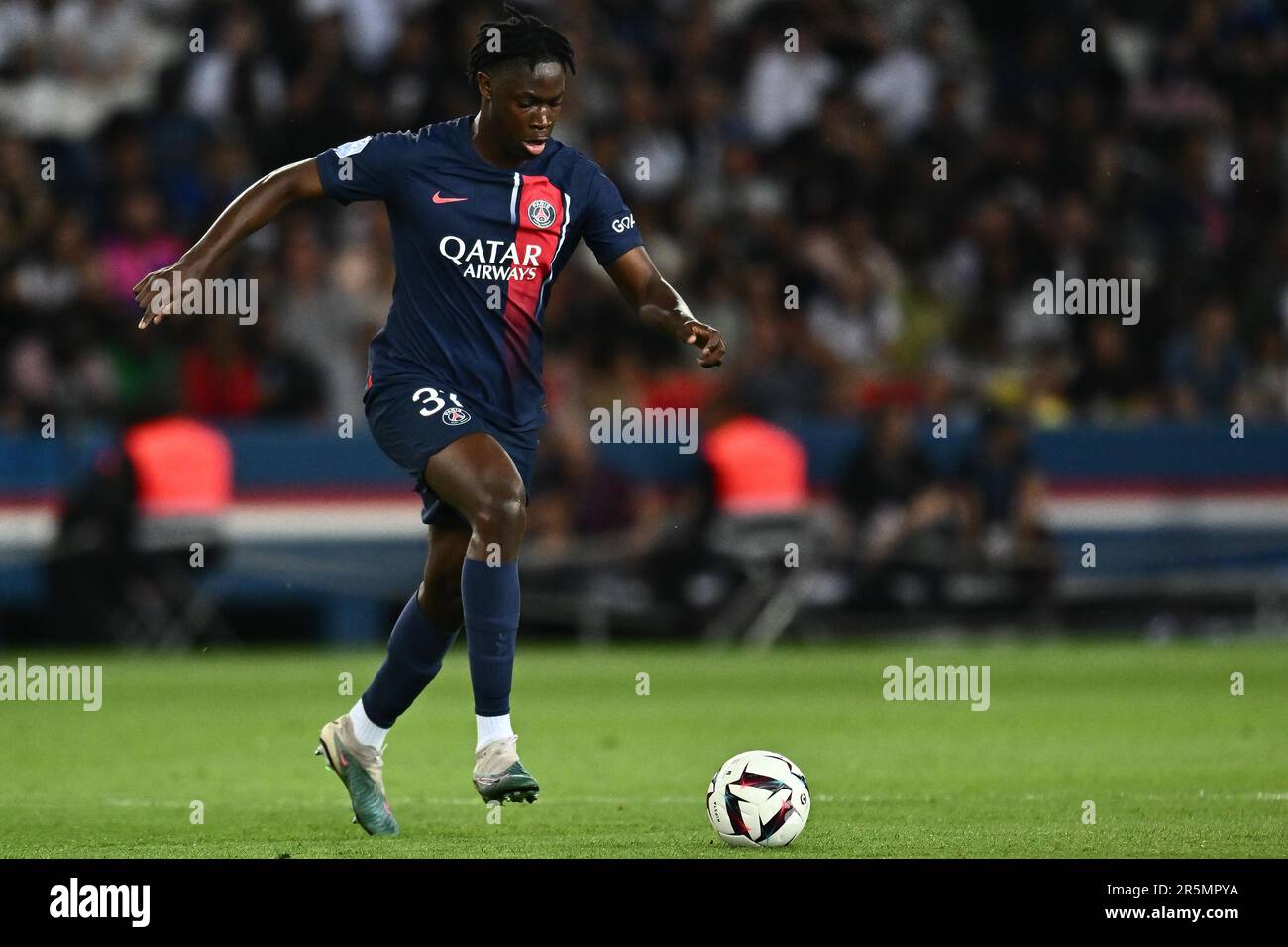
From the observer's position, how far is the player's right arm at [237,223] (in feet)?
23.4

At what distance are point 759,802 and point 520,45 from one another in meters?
2.50

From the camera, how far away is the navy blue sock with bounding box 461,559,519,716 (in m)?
7.07

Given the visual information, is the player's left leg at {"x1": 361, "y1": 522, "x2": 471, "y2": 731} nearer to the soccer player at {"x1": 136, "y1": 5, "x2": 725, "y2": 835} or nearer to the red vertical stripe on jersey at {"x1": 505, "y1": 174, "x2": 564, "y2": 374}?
the soccer player at {"x1": 136, "y1": 5, "x2": 725, "y2": 835}

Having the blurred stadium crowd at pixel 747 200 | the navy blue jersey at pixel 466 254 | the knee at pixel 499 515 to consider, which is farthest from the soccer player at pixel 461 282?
the blurred stadium crowd at pixel 747 200

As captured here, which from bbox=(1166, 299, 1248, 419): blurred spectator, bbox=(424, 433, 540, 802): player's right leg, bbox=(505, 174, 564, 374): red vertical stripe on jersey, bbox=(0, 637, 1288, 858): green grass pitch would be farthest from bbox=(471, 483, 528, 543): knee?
bbox=(1166, 299, 1248, 419): blurred spectator

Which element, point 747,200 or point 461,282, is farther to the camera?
point 747,200

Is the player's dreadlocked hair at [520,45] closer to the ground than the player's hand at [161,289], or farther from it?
farther from it

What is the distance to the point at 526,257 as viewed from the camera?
753 cm

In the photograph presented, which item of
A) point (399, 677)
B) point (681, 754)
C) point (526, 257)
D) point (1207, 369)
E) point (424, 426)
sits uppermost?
point (1207, 369)

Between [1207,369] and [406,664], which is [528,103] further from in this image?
[1207,369]

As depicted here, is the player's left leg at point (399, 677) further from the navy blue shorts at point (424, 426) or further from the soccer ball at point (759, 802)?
the soccer ball at point (759, 802)

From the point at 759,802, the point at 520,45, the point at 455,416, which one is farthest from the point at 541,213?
the point at 759,802

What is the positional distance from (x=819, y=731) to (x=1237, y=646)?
5.22 metres

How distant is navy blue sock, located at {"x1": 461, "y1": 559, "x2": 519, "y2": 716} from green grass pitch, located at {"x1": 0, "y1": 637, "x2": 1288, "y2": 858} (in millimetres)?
473
